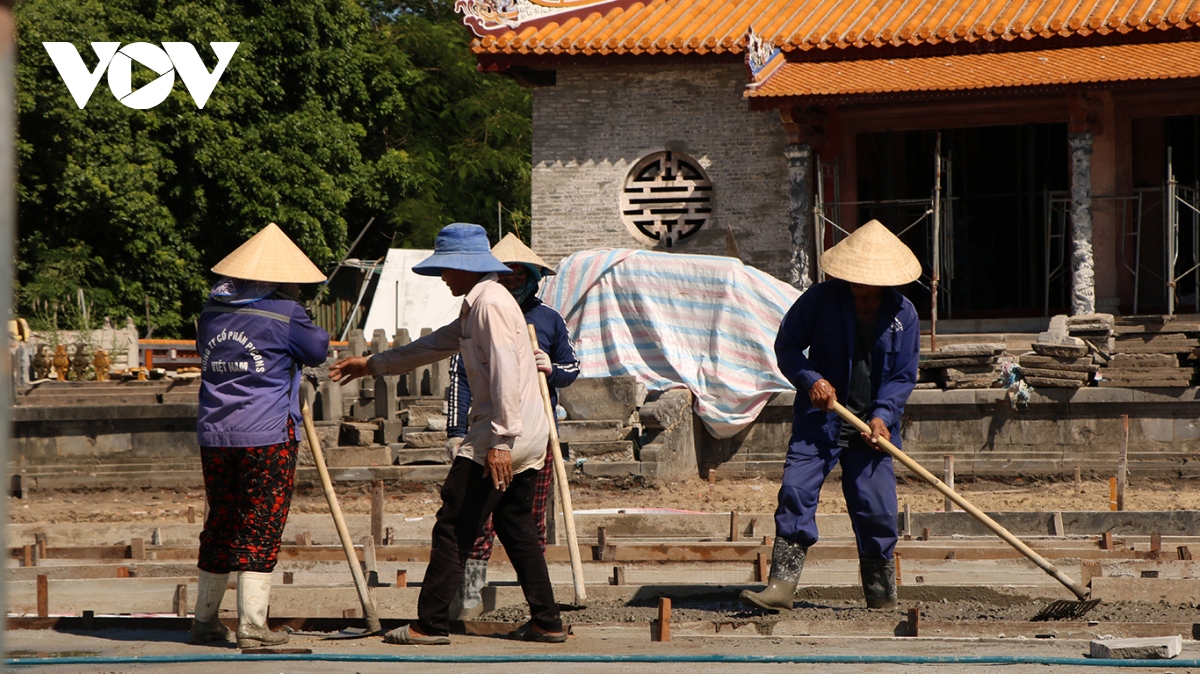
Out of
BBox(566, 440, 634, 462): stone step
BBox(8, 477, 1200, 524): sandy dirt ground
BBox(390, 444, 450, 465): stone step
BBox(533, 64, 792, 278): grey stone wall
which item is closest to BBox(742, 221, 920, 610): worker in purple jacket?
BBox(8, 477, 1200, 524): sandy dirt ground

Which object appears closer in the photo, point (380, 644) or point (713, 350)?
point (380, 644)

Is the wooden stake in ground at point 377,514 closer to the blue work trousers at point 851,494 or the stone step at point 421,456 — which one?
the blue work trousers at point 851,494

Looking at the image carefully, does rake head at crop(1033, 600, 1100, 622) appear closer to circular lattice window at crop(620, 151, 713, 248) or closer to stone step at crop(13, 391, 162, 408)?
stone step at crop(13, 391, 162, 408)

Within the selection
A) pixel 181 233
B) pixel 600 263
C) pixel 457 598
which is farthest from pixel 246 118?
pixel 457 598

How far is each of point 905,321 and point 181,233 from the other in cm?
2086

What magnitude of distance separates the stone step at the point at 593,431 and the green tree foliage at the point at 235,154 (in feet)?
25.7

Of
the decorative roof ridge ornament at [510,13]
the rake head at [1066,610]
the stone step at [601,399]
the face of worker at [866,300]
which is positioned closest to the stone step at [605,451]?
the stone step at [601,399]

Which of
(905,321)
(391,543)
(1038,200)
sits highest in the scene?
(1038,200)

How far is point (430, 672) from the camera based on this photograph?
523cm

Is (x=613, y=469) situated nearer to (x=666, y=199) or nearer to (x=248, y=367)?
(x=666, y=199)

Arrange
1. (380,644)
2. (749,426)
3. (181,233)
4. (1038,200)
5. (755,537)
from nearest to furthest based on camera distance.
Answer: (380,644), (755,537), (749,426), (1038,200), (181,233)

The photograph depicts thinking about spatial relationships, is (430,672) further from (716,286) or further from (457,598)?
(716,286)

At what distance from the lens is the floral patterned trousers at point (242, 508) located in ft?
19.7

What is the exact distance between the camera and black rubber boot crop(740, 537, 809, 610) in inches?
254
